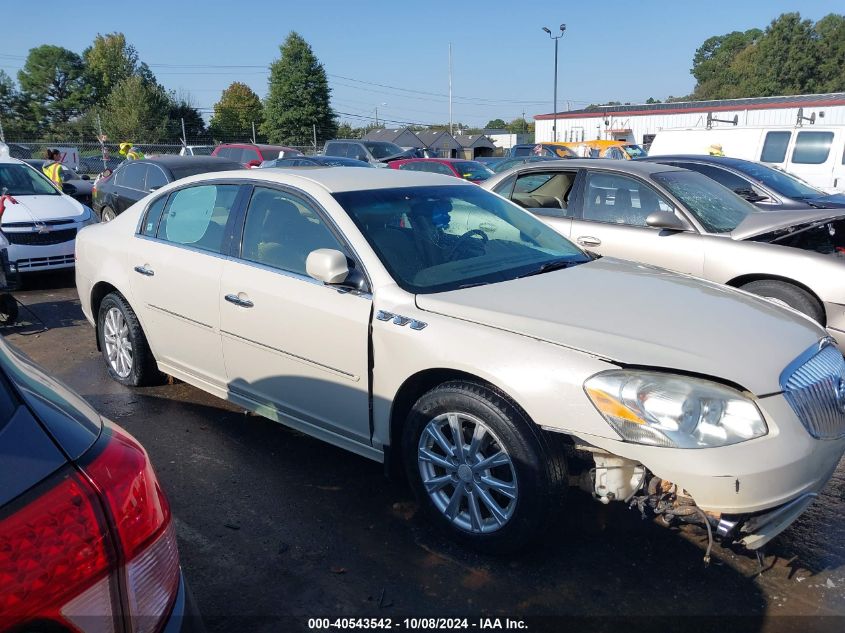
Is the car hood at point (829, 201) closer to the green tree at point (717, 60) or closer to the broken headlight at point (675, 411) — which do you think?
the broken headlight at point (675, 411)

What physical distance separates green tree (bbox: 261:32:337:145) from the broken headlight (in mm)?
56179

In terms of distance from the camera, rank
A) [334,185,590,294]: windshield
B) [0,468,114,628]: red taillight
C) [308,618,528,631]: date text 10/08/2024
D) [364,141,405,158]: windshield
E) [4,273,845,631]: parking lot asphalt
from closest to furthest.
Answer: [0,468,114,628]: red taillight
[308,618,528,631]: date text 10/08/2024
[4,273,845,631]: parking lot asphalt
[334,185,590,294]: windshield
[364,141,405,158]: windshield

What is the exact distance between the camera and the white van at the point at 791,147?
13508mm

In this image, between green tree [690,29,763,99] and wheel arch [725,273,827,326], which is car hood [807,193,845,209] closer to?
wheel arch [725,273,827,326]

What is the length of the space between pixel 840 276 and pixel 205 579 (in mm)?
4960

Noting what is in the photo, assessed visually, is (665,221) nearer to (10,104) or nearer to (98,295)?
(98,295)

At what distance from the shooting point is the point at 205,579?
294cm

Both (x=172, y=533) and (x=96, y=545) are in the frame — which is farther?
(x=172, y=533)

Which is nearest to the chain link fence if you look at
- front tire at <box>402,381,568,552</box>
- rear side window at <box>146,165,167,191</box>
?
rear side window at <box>146,165,167,191</box>

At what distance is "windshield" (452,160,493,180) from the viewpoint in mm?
16641

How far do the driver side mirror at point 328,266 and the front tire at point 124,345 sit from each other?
6.79 feet

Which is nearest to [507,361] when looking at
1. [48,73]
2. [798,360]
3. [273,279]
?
[798,360]

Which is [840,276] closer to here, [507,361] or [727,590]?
[727,590]

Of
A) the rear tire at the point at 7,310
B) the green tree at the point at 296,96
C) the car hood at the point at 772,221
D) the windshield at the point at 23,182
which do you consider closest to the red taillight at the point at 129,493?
the car hood at the point at 772,221
